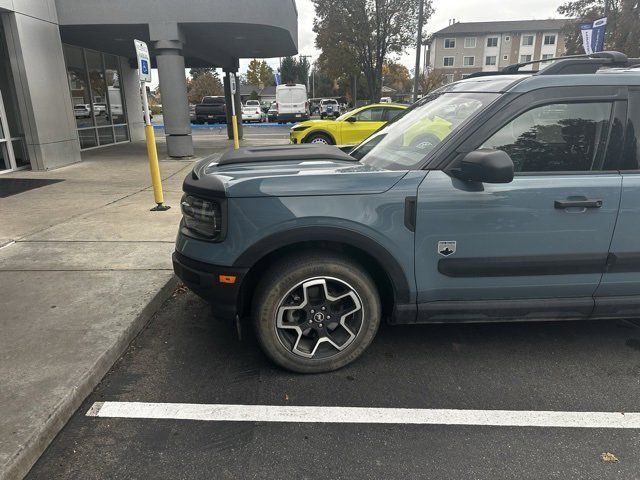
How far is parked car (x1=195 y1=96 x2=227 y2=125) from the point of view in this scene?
104 ft

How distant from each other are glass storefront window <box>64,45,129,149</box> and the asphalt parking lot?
44.2ft

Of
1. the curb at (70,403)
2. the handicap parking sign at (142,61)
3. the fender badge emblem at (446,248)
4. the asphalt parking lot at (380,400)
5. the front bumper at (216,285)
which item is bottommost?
the asphalt parking lot at (380,400)

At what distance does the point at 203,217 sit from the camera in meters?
2.90

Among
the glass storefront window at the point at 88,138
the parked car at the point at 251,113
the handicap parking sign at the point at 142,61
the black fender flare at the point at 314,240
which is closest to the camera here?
the black fender flare at the point at 314,240

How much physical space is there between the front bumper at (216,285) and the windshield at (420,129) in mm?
1210

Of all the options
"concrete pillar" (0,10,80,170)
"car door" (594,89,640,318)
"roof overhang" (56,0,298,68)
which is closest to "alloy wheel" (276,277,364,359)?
"car door" (594,89,640,318)

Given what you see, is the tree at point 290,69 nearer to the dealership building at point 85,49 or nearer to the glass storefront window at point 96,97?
the glass storefront window at point 96,97

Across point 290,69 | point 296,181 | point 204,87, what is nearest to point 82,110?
point 296,181

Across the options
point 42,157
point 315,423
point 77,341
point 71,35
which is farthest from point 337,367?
point 71,35

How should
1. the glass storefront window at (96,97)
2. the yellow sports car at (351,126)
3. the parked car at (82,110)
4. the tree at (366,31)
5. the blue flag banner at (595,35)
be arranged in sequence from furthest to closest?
the tree at (366,31) → the blue flag banner at (595,35) → the glass storefront window at (96,97) → the parked car at (82,110) → the yellow sports car at (351,126)

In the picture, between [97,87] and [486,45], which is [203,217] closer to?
[97,87]

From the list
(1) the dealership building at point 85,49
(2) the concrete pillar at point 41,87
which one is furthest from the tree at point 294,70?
(2) the concrete pillar at point 41,87

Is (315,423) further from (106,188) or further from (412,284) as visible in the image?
(106,188)

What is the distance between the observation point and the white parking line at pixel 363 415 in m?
2.57
